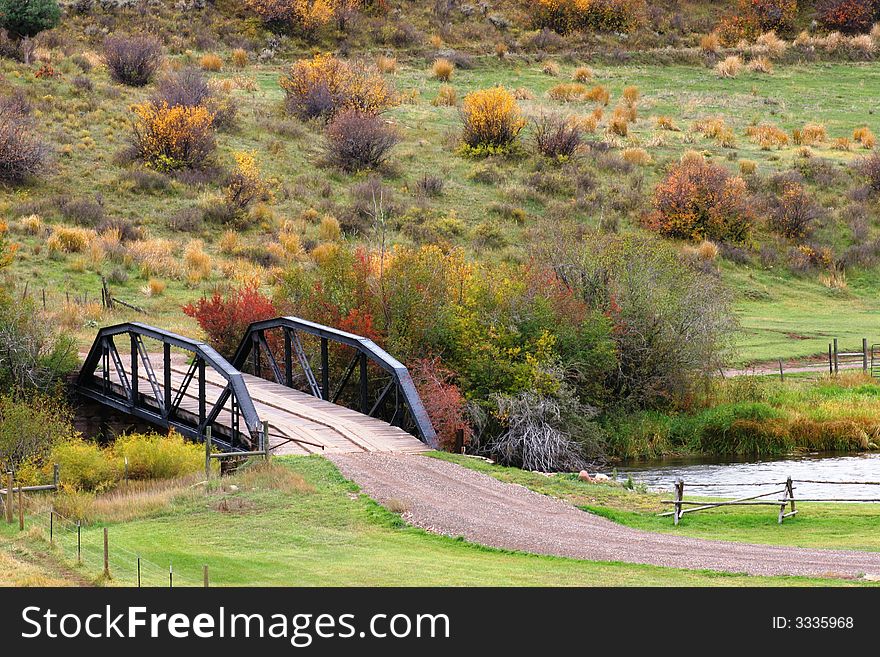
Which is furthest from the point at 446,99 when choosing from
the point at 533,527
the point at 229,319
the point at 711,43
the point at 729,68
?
the point at 533,527

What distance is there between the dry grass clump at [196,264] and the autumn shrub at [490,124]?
22.4 m

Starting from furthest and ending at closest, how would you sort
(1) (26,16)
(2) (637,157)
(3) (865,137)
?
(1) (26,16) < (3) (865,137) < (2) (637,157)

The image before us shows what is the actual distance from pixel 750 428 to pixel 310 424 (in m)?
13.3

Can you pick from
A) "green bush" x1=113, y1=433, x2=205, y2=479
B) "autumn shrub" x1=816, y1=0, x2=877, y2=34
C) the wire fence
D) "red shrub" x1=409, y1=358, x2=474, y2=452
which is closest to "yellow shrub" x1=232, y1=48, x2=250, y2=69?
"autumn shrub" x1=816, y1=0, x2=877, y2=34

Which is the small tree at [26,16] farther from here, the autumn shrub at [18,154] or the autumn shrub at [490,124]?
the autumn shrub at [490,124]

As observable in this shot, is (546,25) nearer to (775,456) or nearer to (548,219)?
(548,219)

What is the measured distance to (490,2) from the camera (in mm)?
103062

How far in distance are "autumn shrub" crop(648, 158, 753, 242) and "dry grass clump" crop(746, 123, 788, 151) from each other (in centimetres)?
1144

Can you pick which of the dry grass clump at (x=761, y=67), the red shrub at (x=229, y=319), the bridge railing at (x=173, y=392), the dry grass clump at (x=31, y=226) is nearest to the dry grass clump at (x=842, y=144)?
the dry grass clump at (x=761, y=67)

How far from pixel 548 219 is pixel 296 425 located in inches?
1394

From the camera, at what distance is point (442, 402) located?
1267 inches

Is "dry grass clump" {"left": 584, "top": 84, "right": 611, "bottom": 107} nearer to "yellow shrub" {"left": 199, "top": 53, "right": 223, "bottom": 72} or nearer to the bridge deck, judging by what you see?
"yellow shrub" {"left": 199, "top": 53, "right": 223, "bottom": 72}

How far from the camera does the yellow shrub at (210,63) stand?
8244 cm

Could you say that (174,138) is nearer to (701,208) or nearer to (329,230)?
(329,230)
